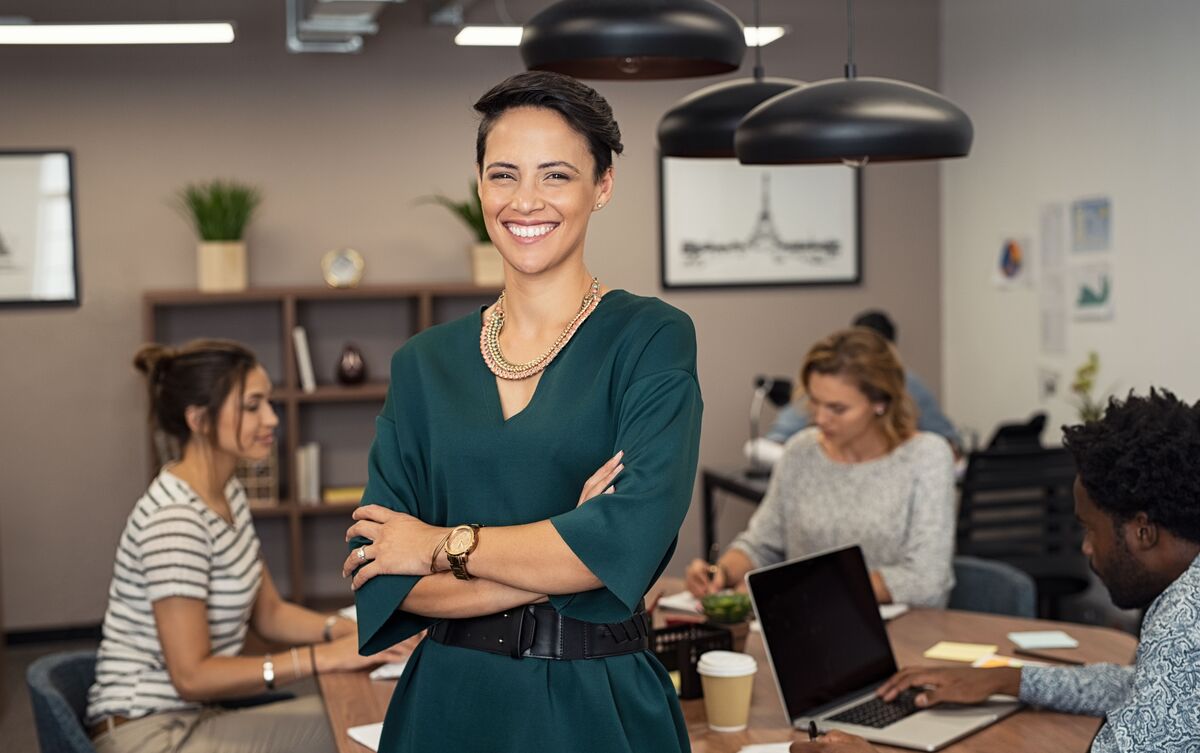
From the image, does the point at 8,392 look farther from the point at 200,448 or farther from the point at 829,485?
the point at 829,485

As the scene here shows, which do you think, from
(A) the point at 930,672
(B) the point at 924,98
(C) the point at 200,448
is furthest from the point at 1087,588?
(C) the point at 200,448

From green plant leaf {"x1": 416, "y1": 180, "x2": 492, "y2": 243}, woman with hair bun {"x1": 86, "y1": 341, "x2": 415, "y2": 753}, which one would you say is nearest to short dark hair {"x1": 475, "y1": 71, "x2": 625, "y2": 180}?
woman with hair bun {"x1": 86, "y1": 341, "x2": 415, "y2": 753}

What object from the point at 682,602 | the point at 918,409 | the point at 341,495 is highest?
the point at 918,409

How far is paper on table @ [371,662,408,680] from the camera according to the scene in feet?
8.79

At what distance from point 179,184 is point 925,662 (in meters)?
4.71

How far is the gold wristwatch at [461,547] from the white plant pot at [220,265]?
4.79 metres

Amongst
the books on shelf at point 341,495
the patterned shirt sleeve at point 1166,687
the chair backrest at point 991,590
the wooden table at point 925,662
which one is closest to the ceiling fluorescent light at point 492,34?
the books on shelf at point 341,495

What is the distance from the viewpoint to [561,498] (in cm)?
162

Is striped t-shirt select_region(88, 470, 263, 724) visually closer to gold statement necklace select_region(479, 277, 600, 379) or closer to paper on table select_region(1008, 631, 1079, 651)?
gold statement necklace select_region(479, 277, 600, 379)

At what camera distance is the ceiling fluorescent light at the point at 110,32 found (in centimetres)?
510

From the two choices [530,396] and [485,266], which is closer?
[530,396]

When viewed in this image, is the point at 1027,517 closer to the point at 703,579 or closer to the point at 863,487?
the point at 863,487

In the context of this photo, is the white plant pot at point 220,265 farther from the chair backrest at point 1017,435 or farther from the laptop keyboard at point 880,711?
the laptop keyboard at point 880,711

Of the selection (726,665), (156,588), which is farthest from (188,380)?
(726,665)
